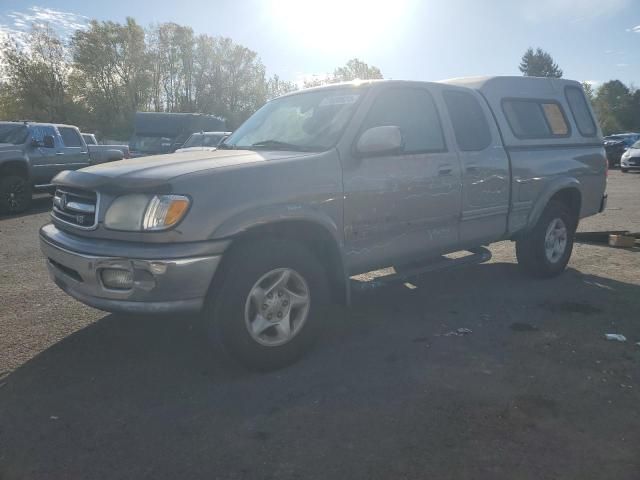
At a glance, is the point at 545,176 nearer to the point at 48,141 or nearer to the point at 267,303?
the point at 267,303

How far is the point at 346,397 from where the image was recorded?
9.88ft

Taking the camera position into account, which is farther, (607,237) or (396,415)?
(607,237)

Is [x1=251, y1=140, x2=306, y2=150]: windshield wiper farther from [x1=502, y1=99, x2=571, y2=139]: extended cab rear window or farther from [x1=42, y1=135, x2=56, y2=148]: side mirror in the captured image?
[x1=42, y1=135, x2=56, y2=148]: side mirror

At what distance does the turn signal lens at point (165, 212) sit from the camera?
2.92 meters

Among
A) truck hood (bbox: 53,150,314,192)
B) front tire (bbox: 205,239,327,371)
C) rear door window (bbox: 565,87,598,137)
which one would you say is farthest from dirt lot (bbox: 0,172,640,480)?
rear door window (bbox: 565,87,598,137)

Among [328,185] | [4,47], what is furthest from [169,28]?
[328,185]

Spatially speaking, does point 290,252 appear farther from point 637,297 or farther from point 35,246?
point 35,246

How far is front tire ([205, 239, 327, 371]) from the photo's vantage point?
306 centimetres

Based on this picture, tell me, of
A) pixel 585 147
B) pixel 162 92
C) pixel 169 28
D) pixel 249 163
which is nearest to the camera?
pixel 249 163

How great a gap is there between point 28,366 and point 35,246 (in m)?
4.63

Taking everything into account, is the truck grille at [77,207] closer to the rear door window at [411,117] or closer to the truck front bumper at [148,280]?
the truck front bumper at [148,280]

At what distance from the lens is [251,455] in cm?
245

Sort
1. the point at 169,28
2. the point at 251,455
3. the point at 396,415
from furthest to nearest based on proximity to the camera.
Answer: the point at 169,28, the point at 396,415, the point at 251,455

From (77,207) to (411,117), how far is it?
2.63 metres
